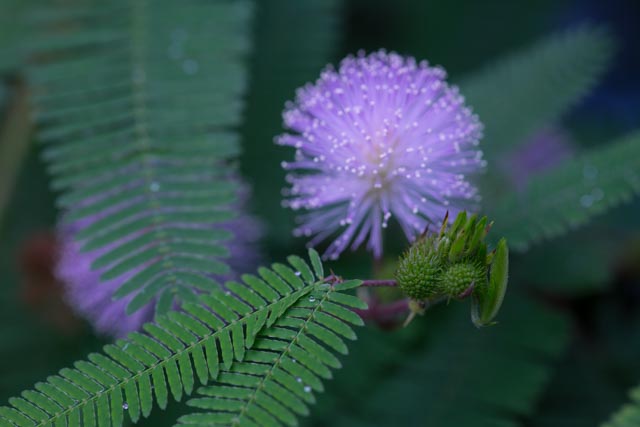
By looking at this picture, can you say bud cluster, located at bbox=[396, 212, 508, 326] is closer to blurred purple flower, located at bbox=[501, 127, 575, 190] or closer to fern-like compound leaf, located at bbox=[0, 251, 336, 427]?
fern-like compound leaf, located at bbox=[0, 251, 336, 427]

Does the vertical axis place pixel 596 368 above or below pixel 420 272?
below

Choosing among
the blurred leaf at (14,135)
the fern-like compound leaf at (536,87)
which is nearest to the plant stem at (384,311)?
the fern-like compound leaf at (536,87)

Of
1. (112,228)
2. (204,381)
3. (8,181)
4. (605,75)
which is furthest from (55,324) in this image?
(605,75)

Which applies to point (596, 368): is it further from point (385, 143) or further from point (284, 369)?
point (284, 369)

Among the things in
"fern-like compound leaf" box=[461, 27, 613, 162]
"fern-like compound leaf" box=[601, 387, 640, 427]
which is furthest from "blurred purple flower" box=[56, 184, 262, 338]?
"fern-like compound leaf" box=[601, 387, 640, 427]

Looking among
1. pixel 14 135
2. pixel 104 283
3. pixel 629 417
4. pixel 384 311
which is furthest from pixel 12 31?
pixel 629 417

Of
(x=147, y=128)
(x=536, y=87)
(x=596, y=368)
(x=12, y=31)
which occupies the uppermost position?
(x=12, y=31)
